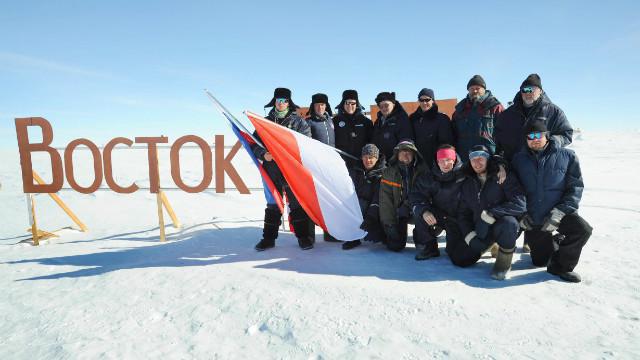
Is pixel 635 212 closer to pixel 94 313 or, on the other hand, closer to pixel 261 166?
pixel 261 166

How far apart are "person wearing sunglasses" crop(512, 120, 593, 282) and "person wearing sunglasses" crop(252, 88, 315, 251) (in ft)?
8.90

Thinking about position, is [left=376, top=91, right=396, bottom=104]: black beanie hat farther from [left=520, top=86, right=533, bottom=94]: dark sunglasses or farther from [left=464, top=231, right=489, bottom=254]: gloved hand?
[left=464, top=231, right=489, bottom=254]: gloved hand

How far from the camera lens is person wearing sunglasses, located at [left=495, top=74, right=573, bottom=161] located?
372 cm

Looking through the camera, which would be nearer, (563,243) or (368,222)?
(563,243)

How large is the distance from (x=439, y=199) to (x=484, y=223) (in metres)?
0.60

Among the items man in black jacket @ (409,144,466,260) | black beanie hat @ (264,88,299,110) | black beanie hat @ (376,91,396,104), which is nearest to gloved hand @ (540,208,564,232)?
man in black jacket @ (409,144,466,260)

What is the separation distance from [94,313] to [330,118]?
3906mm

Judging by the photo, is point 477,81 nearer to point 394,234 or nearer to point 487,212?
point 487,212

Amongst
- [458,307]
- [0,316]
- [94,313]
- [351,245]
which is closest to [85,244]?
[0,316]

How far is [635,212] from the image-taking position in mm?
6648

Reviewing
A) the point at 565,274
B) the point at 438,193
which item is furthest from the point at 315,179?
the point at 565,274

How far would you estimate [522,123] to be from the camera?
12.8 ft

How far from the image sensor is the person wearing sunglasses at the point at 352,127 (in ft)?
16.6

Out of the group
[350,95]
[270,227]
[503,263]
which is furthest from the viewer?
[350,95]
